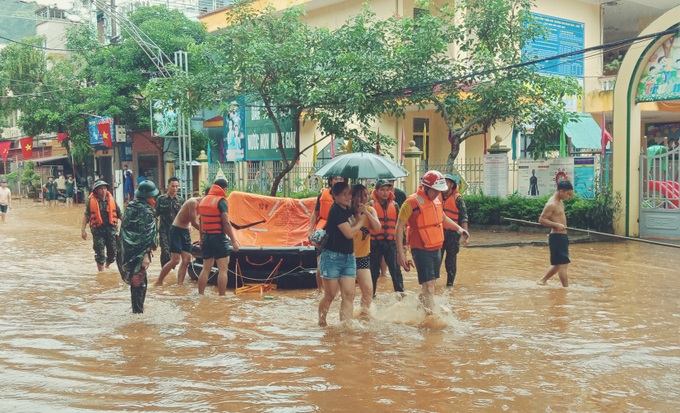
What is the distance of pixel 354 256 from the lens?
763 cm

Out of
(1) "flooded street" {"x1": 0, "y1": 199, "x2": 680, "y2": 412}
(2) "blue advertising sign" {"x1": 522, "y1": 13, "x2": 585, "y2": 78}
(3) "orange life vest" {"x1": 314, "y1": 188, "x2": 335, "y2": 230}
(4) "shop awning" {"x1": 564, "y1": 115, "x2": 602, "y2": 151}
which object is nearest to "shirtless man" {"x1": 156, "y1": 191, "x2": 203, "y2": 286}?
(1) "flooded street" {"x1": 0, "y1": 199, "x2": 680, "y2": 412}

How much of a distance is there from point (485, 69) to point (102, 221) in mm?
9702

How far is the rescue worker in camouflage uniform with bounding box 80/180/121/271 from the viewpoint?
12.3 metres

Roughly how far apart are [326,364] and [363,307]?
1888 mm

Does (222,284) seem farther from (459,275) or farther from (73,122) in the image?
(73,122)

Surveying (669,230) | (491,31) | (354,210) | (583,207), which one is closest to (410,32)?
(491,31)

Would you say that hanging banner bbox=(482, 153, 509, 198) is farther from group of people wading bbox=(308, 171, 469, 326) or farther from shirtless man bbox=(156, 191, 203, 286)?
shirtless man bbox=(156, 191, 203, 286)

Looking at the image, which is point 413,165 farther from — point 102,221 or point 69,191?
point 69,191

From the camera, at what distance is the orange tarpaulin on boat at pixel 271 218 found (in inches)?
501

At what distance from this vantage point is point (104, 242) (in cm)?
1278

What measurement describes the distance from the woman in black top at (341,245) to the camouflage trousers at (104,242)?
21.1 feet

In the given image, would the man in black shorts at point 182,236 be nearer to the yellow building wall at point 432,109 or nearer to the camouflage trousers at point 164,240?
the camouflage trousers at point 164,240

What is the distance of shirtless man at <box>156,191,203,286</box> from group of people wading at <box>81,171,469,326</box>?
1 centimetres

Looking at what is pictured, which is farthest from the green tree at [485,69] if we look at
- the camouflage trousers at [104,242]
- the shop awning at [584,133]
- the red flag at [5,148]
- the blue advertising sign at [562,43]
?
the red flag at [5,148]
